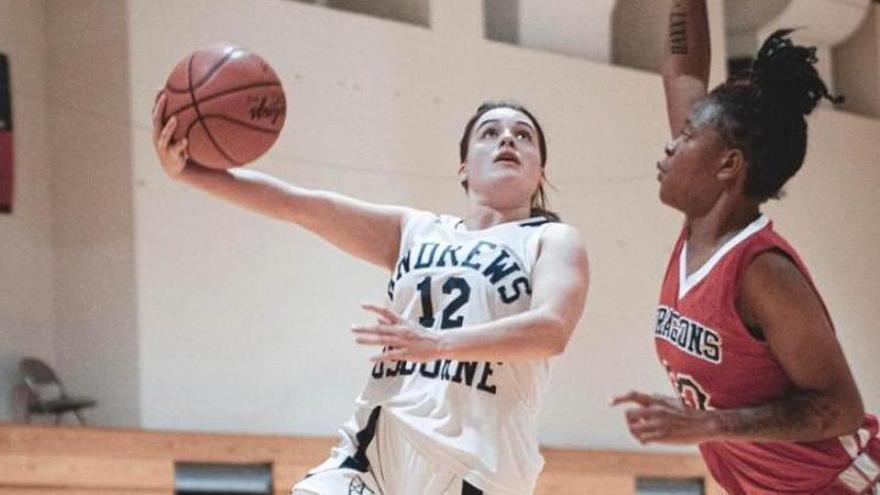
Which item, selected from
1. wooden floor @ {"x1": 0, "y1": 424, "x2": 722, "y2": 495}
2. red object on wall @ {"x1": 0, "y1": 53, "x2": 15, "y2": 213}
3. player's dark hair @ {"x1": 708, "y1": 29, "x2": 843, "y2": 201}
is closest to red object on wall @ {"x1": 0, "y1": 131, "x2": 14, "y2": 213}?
red object on wall @ {"x1": 0, "y1": 53, "x2": 15, "y2": 213}

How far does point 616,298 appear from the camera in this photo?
8.58m

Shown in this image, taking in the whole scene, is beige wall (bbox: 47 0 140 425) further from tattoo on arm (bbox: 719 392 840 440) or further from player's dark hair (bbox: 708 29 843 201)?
tattoo on arm (bbox: 719 392 840 440)

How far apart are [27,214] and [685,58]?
11.1ft

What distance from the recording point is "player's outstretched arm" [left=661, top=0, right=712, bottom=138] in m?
4.04

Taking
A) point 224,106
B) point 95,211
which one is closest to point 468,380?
point 224,106

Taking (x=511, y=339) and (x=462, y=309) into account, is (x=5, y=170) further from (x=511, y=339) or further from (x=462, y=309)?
(x=511, y=339)

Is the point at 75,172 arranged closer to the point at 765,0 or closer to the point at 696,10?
the point at 696,10

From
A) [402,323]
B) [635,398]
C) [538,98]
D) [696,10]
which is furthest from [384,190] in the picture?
[635,398]

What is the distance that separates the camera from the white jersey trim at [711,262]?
11.6 feet

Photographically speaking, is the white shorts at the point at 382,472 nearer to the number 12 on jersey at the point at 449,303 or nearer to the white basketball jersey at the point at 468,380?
the white basketball jersey at the point at 468,380

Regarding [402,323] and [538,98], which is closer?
[402,323]

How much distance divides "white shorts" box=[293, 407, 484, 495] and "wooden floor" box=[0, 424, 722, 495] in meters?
2.25

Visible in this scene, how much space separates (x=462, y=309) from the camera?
4078 mm

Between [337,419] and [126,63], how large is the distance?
1.81 metres
